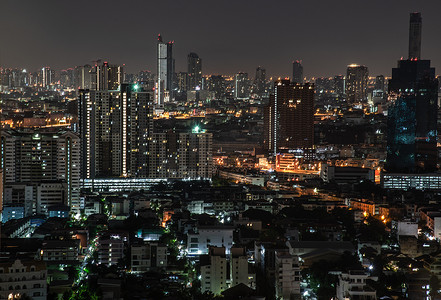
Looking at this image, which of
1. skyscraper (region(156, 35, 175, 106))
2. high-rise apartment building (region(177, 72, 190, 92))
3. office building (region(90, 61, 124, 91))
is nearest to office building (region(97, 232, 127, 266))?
office building (region(90, 61, 124, 91))

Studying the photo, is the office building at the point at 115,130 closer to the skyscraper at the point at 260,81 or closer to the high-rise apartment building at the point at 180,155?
the high-rise apartment building at the point at 180,155

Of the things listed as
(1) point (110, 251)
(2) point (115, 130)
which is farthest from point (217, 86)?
(1) point (110, 251)

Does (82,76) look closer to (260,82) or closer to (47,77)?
(47,77)

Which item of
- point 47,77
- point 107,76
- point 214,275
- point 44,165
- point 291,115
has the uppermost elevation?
point 47,77

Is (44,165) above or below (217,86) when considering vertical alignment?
below

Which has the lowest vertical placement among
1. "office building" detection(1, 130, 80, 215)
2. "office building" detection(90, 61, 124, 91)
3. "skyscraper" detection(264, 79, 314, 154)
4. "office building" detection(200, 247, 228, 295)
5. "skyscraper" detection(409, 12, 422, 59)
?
"office building" detection(200, 247, 228, 295)

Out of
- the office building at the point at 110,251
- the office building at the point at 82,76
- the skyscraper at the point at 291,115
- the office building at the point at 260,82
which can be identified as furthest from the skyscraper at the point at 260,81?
the office building at the point at 110,251

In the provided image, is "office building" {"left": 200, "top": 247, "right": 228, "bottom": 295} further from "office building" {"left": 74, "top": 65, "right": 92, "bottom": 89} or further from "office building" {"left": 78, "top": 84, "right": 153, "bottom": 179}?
"office building" {"left": 74, "top": 65, "right": 92, "bottom": 89}
